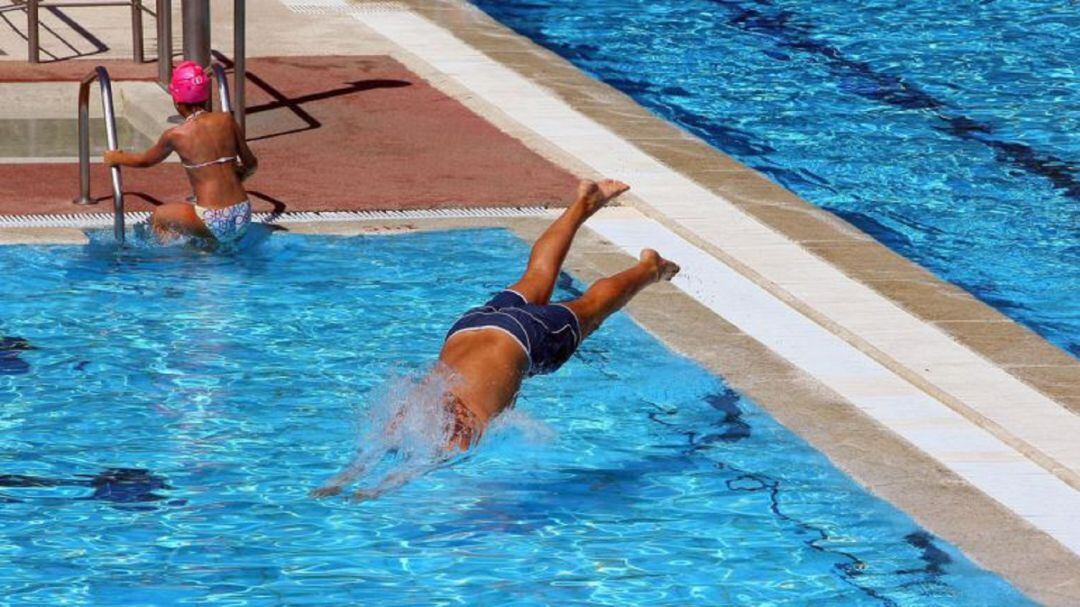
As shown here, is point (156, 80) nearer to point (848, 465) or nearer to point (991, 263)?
point (991, 263)

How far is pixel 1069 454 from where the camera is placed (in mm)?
8695

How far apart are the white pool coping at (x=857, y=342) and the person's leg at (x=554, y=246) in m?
1.53

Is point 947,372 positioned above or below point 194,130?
below

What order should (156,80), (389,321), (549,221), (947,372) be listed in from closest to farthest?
(947,372)
(389,321)
(549,221)
(156,80)

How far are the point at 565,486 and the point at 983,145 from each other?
8.58 meters

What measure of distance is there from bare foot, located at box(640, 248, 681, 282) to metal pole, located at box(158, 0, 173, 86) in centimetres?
651

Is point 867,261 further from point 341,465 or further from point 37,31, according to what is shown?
point 37,31

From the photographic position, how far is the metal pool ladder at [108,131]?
1155 centimetres

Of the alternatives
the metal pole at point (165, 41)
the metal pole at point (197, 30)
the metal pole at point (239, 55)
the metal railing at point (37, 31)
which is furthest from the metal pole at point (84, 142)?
the metal railing at point (37, 31)

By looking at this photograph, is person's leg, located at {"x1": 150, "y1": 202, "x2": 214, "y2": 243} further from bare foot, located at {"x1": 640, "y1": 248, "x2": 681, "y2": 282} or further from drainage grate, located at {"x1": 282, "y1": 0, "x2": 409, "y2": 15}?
drainage grate, located at {"x1": 282, "y1": 0, "x2": 409, "y2": 15}

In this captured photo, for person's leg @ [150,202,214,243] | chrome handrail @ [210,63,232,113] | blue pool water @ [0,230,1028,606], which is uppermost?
chrome handrail @ [210,63,232,113]

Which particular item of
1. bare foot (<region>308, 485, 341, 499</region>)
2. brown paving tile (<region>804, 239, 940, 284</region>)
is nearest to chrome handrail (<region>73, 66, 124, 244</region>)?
bare foot (<region>308, 485, 341, 499</region>)

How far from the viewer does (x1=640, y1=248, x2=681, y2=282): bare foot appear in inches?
365

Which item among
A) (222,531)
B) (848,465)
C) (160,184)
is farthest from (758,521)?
(160,184)
